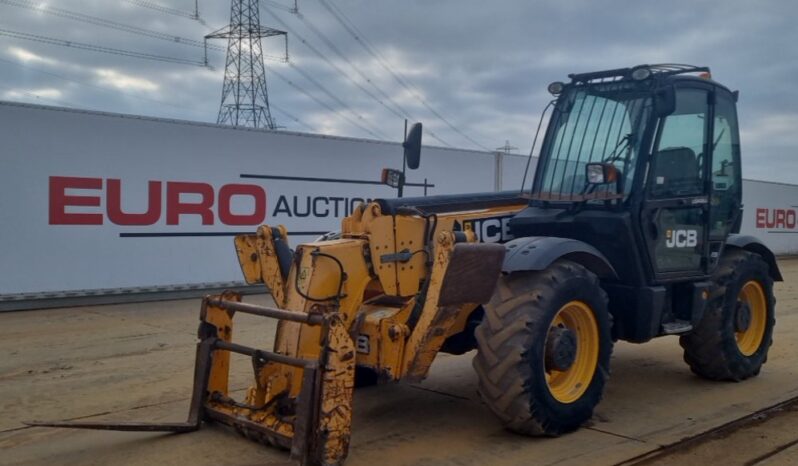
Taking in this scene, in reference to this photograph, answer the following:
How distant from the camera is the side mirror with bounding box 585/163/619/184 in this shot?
581 centimetres

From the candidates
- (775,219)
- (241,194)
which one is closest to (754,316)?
(241,194)

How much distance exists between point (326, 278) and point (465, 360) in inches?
127

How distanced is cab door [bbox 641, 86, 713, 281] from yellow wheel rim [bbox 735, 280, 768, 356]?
3.26ft

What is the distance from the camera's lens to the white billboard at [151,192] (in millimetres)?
11031

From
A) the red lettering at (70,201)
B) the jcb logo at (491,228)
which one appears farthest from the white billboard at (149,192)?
the jcb logo at (491,228)

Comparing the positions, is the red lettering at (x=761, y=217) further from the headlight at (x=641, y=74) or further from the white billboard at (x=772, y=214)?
the headlight at (x=641, y=74)

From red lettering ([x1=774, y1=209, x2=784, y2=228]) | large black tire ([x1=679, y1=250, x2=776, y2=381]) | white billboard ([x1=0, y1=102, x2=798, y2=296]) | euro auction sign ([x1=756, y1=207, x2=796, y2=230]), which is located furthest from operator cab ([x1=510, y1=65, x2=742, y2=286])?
red lettering ([x1=774, y1=209, x2=784, y2=228])

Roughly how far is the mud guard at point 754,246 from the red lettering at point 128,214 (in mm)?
8457

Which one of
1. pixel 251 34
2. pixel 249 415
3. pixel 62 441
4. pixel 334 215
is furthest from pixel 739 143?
pixel 251 34

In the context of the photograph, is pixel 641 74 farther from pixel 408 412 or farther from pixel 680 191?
pixel 408 412

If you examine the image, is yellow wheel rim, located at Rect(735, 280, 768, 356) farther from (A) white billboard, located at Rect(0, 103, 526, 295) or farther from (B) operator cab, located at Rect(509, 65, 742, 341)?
(A) white billboard, located at Rect(0, 103, 526, 295)

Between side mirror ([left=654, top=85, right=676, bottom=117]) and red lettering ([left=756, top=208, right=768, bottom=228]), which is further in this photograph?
red lettering ([left=756, top=208, right=768, bottom=228])

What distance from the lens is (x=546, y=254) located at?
5148 mm

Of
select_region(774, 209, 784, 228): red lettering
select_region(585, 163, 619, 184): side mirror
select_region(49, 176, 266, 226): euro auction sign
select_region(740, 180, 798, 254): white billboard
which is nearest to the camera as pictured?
select_region(585, 163, 619, 184): side mirror
